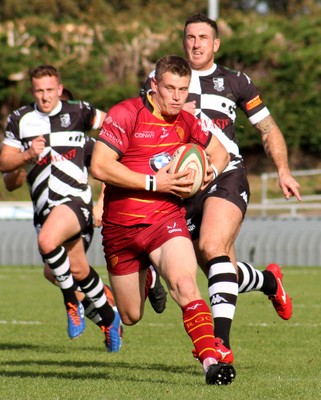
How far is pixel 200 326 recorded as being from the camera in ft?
22.6

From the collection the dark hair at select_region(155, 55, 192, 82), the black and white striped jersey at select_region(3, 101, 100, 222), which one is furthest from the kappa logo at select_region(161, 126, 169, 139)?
the black and white striped jersey at select_region(3, 101, 100, 222)

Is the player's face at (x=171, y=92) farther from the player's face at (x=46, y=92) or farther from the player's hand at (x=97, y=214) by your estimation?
the player's face at (x=46, y=92)

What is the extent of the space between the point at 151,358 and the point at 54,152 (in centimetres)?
234

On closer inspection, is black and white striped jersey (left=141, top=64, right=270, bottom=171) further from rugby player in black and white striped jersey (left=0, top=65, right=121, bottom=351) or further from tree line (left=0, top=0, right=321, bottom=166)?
tree line (left=0, top=0, right=321, bottom=166)

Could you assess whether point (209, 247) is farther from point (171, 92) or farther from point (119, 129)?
point (171, 92)

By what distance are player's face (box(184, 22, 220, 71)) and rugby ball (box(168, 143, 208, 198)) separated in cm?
145

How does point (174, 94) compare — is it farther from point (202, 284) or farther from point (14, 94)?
point (14, 94)

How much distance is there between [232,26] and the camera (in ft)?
112

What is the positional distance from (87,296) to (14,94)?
21948 mm

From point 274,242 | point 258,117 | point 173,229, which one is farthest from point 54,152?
point 274,242

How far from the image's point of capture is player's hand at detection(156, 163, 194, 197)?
7.20m

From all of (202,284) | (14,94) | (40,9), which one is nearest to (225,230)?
(202,284)

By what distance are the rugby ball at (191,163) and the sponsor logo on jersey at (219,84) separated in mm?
1353

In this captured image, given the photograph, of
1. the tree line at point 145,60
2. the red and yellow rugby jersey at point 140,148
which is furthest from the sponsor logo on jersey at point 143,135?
the tree line at point 145,60
